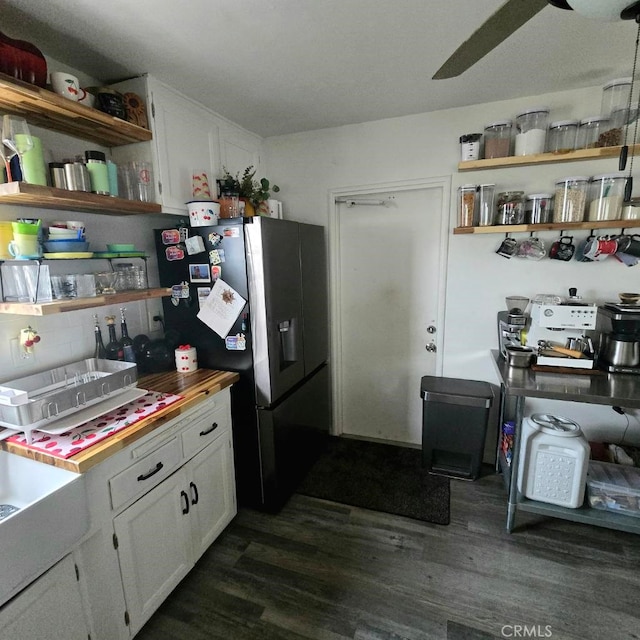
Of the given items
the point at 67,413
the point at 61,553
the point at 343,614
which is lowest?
the point at 343,614

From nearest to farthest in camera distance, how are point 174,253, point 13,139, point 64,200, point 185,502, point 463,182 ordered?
1. point 13,139
2. point 64,200
3. point 185,502
4. point 174,253
5. point 463,182

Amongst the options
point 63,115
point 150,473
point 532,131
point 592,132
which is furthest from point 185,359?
point 592,132

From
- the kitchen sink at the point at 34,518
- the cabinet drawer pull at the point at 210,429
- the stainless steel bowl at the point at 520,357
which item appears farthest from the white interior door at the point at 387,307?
the kitchen sink at the point at 34,518

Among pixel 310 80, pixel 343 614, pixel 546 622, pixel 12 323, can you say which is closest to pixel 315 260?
pixel 310 80

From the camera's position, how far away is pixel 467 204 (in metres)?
2.29

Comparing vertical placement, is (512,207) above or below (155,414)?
above

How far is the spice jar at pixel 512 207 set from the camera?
220cm

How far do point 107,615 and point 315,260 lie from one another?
82.9 inches

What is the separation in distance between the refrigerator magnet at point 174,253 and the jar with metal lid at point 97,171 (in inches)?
19.9

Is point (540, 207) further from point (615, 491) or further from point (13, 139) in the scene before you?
point (13, 139)

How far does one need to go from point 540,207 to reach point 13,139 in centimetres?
260

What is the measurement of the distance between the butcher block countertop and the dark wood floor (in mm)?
880

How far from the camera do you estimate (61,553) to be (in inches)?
44.3

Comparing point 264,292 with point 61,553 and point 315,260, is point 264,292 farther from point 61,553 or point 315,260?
point 61,553
